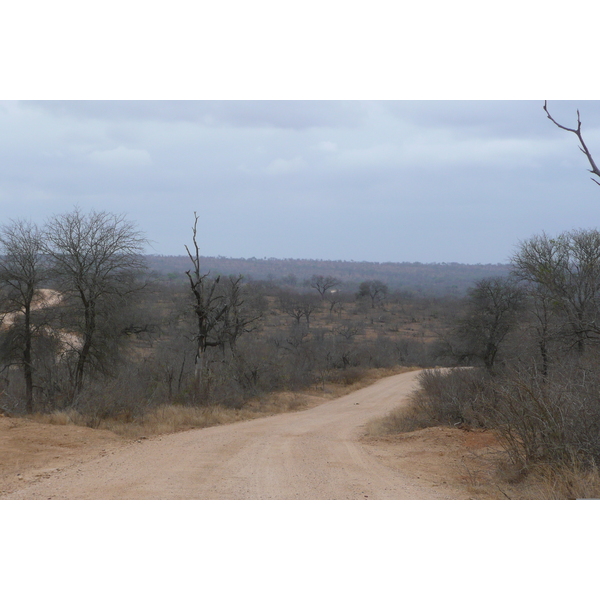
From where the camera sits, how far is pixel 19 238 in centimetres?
1931

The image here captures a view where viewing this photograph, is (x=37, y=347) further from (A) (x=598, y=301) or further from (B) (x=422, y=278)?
(B) (x=422, y=278)

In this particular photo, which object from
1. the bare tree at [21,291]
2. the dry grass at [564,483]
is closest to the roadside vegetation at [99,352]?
the bare tree at [21,291]

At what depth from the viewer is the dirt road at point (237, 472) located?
7.58 m

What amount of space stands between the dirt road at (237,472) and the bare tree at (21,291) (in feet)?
27.1

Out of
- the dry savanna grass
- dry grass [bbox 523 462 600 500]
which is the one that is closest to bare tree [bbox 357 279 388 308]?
the dry savanna grass

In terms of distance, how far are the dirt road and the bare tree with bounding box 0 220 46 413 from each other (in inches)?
325

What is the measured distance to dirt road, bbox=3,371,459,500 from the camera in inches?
298

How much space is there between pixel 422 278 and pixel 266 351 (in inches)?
6254

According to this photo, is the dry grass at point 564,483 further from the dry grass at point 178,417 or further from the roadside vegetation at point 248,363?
the dry grass at point 178,417

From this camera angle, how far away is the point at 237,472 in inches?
357

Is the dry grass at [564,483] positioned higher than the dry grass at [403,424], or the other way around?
the dry grass at [564,483]

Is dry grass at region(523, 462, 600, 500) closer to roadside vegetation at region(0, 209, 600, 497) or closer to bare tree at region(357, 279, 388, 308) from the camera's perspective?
roadside vegetation at region(0, 209, 600, 497)

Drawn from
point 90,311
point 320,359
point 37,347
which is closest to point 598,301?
point 90,311

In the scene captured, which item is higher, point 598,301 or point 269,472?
point 598,301
